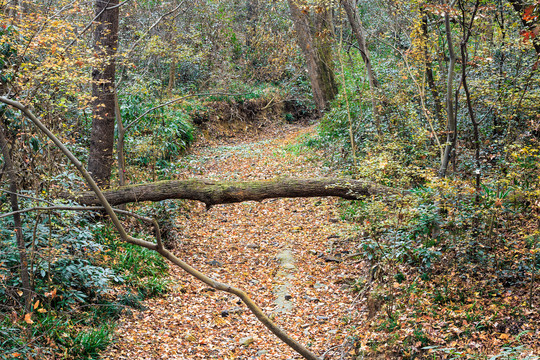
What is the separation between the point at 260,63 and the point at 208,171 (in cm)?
818

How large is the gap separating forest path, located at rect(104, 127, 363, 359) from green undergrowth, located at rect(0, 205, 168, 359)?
27 centimetres

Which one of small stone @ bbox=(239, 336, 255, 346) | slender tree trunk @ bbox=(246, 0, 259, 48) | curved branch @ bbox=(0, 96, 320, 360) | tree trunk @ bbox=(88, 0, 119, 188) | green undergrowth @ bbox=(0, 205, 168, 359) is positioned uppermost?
slender tree trunk @ bbox=(246, 0, 259, 48)

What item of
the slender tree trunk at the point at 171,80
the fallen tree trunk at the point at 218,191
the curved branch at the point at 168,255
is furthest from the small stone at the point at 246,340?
the slender tree trunk at the point at 171,80

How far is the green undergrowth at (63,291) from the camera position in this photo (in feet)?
12.7

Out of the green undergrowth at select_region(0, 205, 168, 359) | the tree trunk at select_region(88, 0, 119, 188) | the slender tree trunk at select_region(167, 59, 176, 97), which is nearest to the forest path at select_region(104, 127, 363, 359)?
the green undergrowth at select_region(0, 205, 168, 359)

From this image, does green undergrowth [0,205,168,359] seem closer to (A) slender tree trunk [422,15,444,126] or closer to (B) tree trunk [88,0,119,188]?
(B) tree trunk [88,0,119,188]

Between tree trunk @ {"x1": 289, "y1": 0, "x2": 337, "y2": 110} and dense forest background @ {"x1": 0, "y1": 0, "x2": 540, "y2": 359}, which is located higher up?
tree trunk @ {"x1": 289, "y1": 0, "x2": 337, "y2": 110}

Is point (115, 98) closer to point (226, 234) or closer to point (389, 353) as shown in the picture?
point (226, 234)

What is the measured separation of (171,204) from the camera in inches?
297

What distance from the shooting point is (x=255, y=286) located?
20.1 ft

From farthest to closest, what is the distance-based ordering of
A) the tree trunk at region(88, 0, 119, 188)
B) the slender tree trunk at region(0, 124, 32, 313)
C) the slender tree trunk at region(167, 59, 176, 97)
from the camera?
the slender tree trunk at region(167, 59, 176, 97) < the tree trunk at region(88, 0, 119, 188) < the slender tree trunk at region(0, 124, 32, 313)

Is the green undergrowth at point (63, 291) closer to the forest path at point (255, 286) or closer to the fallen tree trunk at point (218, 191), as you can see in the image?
the forest path at point (255, 286)

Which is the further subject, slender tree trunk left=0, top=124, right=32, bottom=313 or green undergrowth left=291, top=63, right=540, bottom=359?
slender tree trunk left=0, top=124, right=32, bottom=313

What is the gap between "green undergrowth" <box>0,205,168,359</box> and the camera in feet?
12.7
